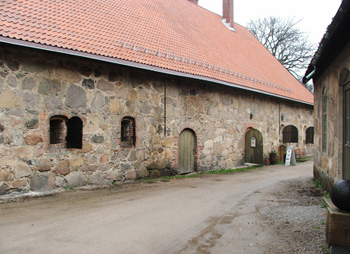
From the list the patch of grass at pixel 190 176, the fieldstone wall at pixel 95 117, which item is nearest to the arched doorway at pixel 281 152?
the patch of grass at pixel 190 176

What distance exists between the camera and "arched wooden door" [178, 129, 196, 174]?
1065 centimetres

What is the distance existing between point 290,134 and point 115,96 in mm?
11458

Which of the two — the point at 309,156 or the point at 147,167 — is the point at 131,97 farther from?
the point at 309,156

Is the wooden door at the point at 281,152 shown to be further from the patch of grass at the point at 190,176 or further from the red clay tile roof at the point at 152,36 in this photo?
the patch of grass at the point at 190,176

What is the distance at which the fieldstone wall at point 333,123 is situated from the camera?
5871 mm

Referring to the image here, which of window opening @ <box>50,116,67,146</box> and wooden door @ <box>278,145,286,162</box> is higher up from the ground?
window opening @ <box>50,116,67,146</box>

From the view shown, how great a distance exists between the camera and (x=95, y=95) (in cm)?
812

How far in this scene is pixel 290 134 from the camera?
16875 millimetres

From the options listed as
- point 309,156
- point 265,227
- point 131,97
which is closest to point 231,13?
point 309,156

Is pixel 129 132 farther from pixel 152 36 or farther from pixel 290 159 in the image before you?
pixel 290 159

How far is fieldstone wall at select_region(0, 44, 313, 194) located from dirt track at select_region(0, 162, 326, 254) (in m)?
0.74

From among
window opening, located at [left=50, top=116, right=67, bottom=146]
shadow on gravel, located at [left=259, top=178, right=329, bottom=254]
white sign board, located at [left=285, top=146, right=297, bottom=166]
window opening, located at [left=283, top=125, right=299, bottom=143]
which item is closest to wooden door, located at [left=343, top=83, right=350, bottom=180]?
shadow on gravel, located at [left=259, top=178, right=329, bottom=254]

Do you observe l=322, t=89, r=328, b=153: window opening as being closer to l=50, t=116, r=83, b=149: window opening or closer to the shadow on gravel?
the shadow on gravel

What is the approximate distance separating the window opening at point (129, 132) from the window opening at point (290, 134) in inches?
398
